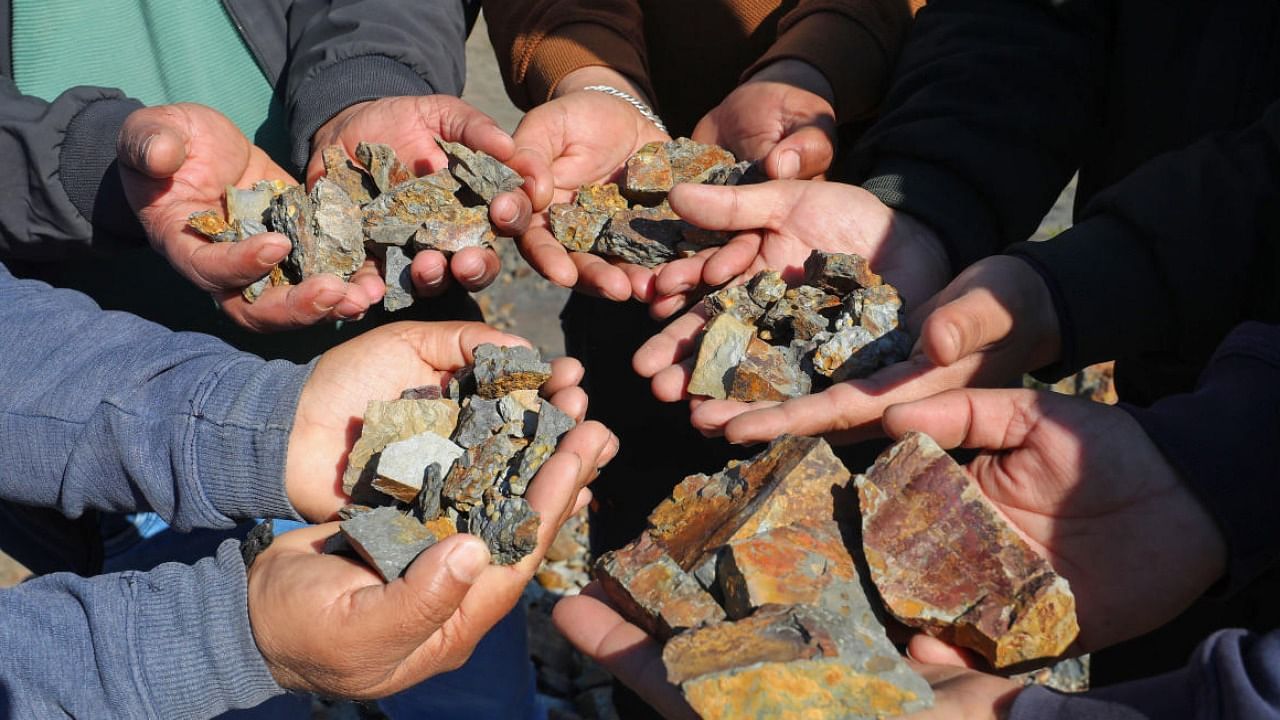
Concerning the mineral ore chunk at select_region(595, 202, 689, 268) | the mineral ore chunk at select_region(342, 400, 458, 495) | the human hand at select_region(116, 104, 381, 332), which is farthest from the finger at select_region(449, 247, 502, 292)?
the mineral ore chunk at select_region(342, 400, 458, 495)

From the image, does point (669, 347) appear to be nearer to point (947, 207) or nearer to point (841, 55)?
point (947, 207)

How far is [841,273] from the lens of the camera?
2.36m

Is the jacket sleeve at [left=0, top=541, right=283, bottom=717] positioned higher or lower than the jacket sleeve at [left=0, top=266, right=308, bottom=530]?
lower

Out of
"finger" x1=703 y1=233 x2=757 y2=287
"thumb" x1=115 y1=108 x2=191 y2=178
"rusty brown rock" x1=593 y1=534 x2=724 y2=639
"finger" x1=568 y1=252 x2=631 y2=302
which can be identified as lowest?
"rusty brown rock" x1=593 y1=534 x2=724 y2=639

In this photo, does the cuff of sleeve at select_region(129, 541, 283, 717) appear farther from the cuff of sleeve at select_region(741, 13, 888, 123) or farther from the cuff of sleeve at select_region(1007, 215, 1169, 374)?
the cuff of sleeve at select_region(741, 13, 888, 123)

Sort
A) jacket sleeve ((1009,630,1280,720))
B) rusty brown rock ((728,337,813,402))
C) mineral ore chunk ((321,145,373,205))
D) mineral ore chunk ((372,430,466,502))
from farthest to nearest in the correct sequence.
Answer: mineral ore chunk ((321,145,373,205)) < rusty brown rock ((728,337,813,402)) < mineral ore chunk ((372,430,466,502)) < jacket sleeve ((1009,630,1280,720))

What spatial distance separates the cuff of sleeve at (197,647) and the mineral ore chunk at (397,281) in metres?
1.04

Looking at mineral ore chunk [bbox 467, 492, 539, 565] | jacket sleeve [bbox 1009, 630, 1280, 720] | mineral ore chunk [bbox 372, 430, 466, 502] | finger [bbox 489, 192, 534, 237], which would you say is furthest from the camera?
finger [bbox 489, 192, 534, 237]

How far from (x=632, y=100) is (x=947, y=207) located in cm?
121

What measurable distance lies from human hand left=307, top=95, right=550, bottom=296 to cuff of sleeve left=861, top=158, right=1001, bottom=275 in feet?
3.58

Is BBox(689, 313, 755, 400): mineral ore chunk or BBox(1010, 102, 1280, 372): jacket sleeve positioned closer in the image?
BBox(1010, 102, 1280, 372): jacket sleeve

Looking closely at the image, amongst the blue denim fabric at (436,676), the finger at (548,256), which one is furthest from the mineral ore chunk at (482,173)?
the blue denim fabric at (436,676)

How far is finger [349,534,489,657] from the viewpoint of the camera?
157 cm

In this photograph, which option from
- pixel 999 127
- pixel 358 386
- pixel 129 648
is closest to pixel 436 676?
pixel 358 386
